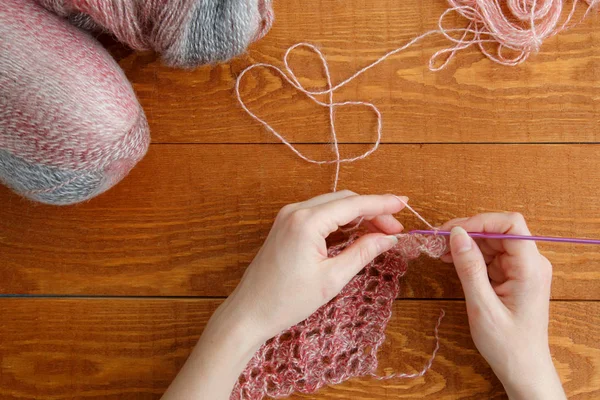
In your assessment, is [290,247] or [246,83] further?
[246,83]

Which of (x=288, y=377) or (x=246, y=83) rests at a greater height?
(x=246, y=83)

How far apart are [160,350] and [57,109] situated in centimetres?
43

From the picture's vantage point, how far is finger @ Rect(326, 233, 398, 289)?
83cm

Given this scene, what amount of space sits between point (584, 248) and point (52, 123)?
2.89 feet

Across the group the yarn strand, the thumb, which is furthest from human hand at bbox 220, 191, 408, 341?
the yarn strand

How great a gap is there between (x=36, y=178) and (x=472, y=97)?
73 cm

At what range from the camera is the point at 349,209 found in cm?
85

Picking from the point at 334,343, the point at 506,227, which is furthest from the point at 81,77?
the point at 506,227

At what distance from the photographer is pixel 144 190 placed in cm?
100

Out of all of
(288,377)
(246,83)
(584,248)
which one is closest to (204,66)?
(246,83)

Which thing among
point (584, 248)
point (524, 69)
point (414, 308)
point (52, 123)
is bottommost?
point (414, 308)

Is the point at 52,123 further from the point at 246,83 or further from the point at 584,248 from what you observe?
the point at 584,248

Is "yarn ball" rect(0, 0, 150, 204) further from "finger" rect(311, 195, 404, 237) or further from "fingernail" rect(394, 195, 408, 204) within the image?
"fingernail" rect(394, 195, 408, 204)

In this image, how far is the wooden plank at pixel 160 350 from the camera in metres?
0.96
